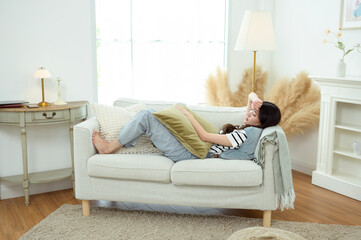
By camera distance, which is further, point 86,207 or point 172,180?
point 86,207

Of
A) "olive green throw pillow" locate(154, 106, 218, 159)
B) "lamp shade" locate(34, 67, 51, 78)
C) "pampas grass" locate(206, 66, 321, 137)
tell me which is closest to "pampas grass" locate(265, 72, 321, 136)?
"pampas grass" locate(206, 66, 321, 137)

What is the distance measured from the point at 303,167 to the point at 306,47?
1356 mm

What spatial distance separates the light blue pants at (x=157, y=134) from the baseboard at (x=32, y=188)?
1.21m

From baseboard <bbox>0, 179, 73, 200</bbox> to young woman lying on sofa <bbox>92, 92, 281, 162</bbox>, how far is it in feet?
3.29

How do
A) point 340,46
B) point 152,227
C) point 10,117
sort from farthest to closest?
point 340,46 < point 10,117 < point 152,227

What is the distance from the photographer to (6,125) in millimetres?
3570

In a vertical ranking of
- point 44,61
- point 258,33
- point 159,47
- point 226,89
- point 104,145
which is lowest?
point 104,145

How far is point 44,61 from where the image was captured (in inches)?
145

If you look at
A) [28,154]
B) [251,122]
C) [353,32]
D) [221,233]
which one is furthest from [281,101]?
[28,154]

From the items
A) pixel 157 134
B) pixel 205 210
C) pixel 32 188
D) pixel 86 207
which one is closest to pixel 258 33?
pixel 157 134

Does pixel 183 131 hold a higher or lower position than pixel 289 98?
lower

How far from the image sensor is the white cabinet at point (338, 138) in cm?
365

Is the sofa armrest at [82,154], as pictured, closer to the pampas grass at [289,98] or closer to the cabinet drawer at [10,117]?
the cabinet drawer at [10,117]

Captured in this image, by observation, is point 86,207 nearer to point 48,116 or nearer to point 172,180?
point 172,180
